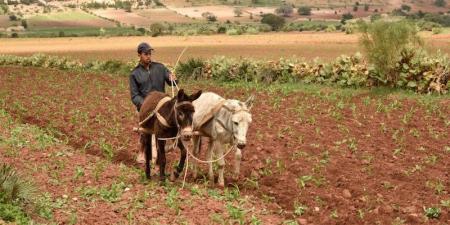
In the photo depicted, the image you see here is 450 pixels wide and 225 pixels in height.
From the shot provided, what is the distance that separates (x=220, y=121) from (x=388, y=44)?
49.8ft

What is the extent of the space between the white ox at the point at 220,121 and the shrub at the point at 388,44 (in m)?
14.4

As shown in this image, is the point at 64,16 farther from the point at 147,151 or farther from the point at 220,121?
the point at 220,121

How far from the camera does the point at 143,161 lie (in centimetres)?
1183

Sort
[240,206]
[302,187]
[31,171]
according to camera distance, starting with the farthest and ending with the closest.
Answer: [31,171]
[302,187]
[240,206]

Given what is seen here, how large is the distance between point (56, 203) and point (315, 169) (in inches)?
178

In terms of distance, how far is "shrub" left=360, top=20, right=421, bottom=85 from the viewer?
2362 centimetres

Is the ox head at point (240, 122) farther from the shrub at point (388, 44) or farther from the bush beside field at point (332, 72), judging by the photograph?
the shrub at point (388, 44)

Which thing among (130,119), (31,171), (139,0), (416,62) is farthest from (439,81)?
(139,0)

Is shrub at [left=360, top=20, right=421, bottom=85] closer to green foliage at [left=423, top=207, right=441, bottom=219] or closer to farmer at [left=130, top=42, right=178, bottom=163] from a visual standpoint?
farmer at [left=130, top=42, right=178, bottom=163]

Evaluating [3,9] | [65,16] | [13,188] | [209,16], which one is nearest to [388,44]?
[13,188]

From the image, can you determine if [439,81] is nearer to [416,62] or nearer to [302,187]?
[416,62]

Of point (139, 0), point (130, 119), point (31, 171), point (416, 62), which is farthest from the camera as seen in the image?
point (139, 0)

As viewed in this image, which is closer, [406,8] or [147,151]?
[147,151]

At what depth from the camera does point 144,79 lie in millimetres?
10820
